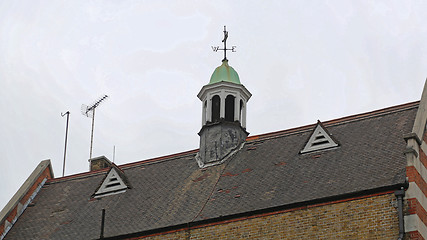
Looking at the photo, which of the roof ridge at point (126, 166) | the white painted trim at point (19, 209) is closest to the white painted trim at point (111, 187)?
the roof ridge at point (126, 166)

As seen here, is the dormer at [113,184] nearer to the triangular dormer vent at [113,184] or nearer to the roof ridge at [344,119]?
the triangular dormer vent at [113,184]

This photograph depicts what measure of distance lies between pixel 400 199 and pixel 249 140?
35.3 feet

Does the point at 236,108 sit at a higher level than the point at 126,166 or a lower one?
higher

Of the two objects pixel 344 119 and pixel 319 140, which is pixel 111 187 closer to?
pixel 319 140

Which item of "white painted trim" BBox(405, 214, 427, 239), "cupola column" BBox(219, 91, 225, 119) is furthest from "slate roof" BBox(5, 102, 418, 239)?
"cupola column" BBox(219, 91, 225, 119)

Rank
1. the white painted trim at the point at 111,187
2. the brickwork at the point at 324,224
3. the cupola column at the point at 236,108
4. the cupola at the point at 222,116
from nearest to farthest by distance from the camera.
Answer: the brickwork at the point at 324,224, the white painted trim at the point at 111,187, the cupola at the point at 222,116, the cupola column at the point at 236,108

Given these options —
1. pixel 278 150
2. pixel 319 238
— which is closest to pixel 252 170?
pixel 278 150

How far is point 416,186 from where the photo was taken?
26375mm

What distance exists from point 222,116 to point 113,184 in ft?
17.9

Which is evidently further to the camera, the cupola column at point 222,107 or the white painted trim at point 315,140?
the cupola column at point 222,107

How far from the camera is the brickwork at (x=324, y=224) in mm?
26312

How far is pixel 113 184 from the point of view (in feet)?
118

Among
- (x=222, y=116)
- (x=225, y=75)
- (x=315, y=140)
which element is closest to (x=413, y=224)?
(x=315, y=140)

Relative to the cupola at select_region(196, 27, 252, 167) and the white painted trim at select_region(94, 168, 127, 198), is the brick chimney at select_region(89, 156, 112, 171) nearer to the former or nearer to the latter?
the white painted trim at select_region(94, 168, 127, 198)
